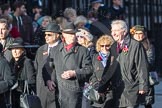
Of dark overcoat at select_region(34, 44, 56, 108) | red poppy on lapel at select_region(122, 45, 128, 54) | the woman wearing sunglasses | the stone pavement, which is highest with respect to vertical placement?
the woman wearing sunglasses

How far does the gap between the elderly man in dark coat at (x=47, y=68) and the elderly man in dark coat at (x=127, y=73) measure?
1.13 meters

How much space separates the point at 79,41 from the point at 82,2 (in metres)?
6.42

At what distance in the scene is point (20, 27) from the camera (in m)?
14.2

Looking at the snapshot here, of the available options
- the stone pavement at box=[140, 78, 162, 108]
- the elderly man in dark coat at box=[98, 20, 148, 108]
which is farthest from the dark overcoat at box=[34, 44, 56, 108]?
the stone pavement at box=[140, 78, 162, 108]

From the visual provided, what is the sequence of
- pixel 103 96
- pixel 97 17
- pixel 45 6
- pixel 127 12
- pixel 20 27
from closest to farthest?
pixel 103 96 < pixel 20 27 < pixel 97 17 < pixel 45 6 < pixel 127 12

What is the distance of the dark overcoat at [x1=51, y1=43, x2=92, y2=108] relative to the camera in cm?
1044

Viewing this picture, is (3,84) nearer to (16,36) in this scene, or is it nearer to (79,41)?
(79,41)

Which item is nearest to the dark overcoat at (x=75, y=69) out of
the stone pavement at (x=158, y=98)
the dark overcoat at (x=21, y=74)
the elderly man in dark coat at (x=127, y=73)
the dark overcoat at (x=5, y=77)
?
the elderly man in dark coat at (x=127, y=73)

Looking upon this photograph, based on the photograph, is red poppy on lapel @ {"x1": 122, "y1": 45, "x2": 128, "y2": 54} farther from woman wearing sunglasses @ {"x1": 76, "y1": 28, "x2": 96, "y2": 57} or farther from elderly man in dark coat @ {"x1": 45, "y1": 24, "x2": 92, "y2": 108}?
woman wearing sunglasses @ {"x1": 76, "y1": 28, "x2": 96, "y2": 57}

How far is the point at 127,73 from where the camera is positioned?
10.6m

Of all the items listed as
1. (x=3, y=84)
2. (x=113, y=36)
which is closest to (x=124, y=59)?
(x=113, y=36)

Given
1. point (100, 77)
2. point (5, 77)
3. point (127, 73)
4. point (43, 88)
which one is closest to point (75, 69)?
point (100, 77)

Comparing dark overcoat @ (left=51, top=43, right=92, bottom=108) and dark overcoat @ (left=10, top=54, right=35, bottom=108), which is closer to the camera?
dark overcoat @ (left=51, top=43, right=92, bottom=108)

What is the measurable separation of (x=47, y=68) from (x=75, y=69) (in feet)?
2.79
